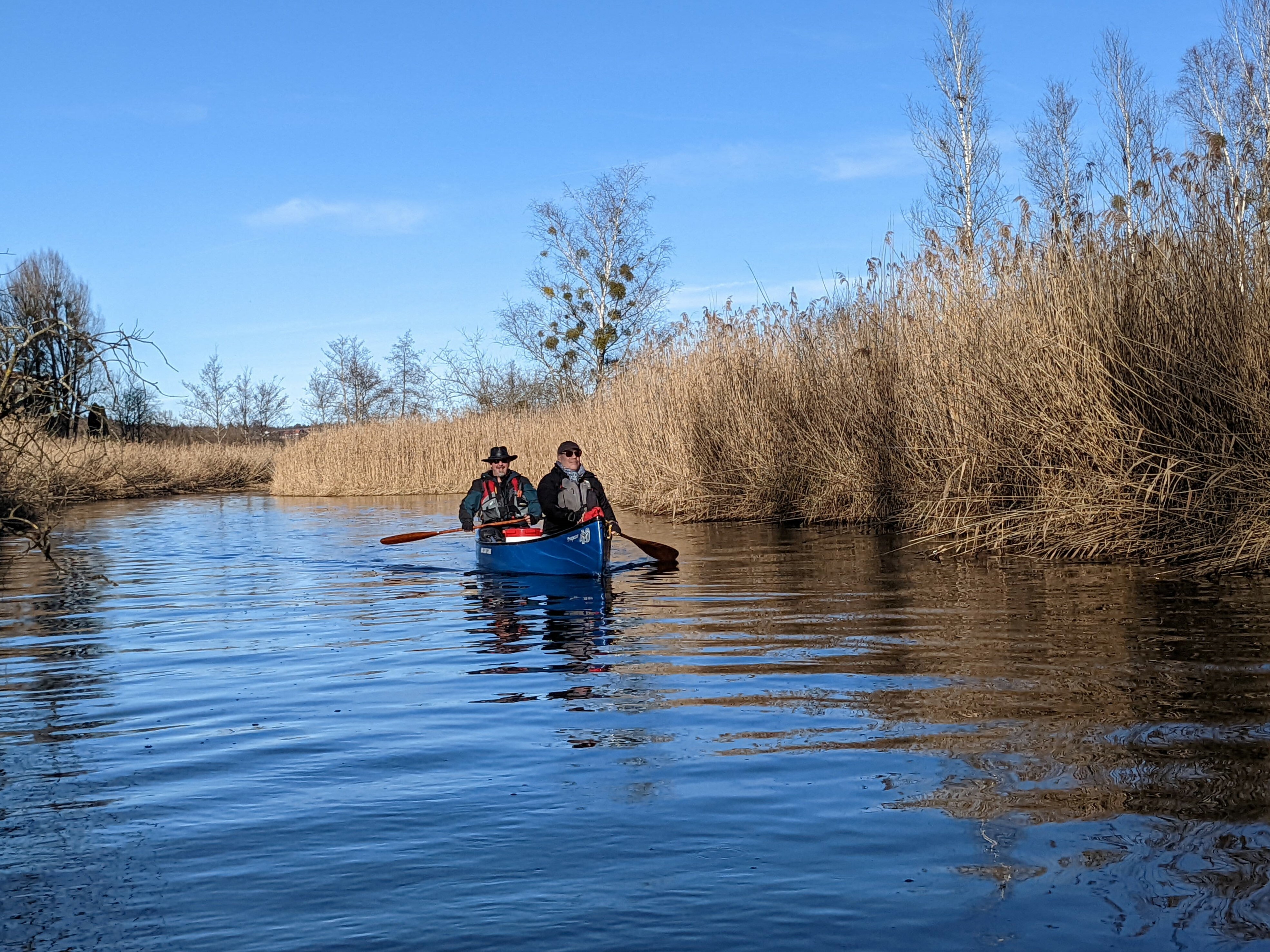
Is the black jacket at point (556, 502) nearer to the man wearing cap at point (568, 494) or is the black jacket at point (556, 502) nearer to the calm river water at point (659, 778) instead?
the man wearing cap at point (568, 494)

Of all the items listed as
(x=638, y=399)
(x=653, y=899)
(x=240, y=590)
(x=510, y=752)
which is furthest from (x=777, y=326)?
(x=653, y=899)

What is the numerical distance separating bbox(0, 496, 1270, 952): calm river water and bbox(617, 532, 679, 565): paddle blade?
10.3 ft

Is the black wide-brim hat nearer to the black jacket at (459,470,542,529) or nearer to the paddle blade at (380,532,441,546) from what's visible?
the black jacket at (459,470,542,529)

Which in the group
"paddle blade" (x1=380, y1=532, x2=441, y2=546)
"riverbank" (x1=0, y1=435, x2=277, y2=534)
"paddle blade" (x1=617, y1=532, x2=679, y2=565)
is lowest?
"paddle blade" (x1=617, y1=532, x2=679, y2=565)

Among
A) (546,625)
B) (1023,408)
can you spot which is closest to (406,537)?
(546,625)

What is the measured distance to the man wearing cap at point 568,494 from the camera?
40.3ft

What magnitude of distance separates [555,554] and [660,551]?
127 centimetres

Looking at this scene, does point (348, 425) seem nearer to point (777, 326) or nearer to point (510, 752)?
point (777, 326)

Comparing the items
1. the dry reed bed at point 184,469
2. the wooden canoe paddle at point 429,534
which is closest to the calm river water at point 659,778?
the wooden canoe paddle at point 429,534

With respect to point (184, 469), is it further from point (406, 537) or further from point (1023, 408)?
point (1023, 408)

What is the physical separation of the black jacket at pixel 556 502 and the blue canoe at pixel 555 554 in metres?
0.37

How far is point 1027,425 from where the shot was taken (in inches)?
415

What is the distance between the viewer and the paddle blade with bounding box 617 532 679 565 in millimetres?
12305

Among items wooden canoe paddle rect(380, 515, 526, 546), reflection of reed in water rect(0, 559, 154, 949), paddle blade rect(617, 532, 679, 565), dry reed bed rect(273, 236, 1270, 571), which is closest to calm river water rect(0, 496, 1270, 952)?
reflection of reed in water rect(0, 559, 154, 949)
